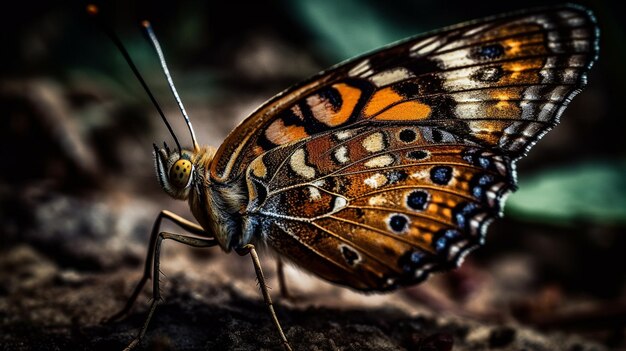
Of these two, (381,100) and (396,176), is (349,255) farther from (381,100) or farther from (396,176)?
(381,100)

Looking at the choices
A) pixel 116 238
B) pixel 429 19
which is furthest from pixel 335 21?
pixel 116 238

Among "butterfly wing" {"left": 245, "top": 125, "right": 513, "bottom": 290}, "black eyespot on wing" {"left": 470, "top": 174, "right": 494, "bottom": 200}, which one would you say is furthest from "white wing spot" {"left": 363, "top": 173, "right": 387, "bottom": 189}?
"black eyespot on wing" {"left": 470, "top": 174, "right": 494, "bottom": 200}

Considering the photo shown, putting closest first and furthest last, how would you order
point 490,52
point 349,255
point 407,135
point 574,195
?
1. point 490,52
2. point 407,135
3. point 349,255
4. point 574,195

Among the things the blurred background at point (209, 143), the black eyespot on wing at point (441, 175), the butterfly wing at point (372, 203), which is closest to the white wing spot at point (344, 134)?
the butterfly wing at point (372, 203)

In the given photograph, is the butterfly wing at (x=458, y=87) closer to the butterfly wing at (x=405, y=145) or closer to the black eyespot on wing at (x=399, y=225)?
the butterfly wing at (x=405, y=145)

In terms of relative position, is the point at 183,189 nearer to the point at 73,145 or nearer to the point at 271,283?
the point at 271,283

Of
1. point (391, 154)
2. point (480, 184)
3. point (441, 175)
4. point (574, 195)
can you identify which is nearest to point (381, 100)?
point (391, 154)

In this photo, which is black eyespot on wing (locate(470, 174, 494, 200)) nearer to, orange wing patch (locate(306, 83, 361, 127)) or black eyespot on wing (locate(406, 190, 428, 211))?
black eyespot on wing (locate(406, 190, 428, 211))

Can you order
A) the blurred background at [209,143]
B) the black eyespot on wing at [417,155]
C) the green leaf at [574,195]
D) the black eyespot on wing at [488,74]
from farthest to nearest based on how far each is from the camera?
the green leaf at [574,195] < the blurred background at [209,143] < the black eyespot on wing at [417,155] < the black eyespot on wing at [488,74]
